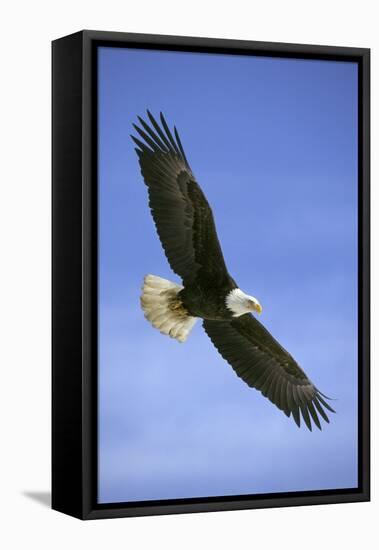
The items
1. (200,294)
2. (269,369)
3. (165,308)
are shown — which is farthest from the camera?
(269,369)

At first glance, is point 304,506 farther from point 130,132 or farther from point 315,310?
point 130,132

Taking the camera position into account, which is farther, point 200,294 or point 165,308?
point 200,294

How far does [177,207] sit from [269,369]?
980mm

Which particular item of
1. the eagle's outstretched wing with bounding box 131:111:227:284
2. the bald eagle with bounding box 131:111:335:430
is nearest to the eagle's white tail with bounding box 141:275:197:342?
the bald eagle with bounding box 131:111:335:430

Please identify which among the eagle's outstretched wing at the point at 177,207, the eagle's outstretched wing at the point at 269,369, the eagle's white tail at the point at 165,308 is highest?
the eagle's outstretched wing at the point at 177,207

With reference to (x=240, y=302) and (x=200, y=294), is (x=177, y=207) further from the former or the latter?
(x=240, y=302)

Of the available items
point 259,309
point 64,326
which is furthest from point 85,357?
point 259,309

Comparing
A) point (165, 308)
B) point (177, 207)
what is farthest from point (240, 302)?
point (177, 207)

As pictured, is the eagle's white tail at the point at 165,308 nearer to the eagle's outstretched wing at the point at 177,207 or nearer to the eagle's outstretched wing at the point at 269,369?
the eagle's outstretched wing at the point at 177,207

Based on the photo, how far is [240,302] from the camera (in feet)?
24.3

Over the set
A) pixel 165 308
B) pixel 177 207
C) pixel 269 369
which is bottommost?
pixel 269 369

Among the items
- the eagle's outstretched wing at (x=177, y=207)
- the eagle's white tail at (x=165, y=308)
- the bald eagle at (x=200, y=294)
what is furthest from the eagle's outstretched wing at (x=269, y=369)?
the eagle's outstretched wing at (x=177, y=207)

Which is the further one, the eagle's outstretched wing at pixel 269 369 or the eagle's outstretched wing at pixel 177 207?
the eagle's outstretched wing at pixel 269 369

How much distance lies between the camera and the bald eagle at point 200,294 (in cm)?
721
